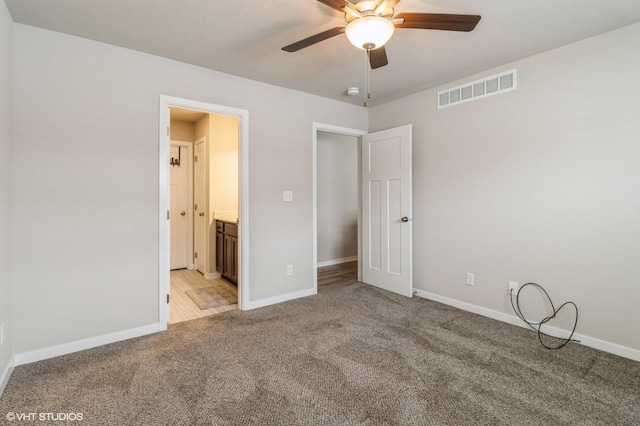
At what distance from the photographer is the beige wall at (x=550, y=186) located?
237 cm

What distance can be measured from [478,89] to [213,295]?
12.6 feet

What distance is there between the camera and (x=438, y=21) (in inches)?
69.0

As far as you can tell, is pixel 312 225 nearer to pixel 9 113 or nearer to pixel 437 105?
pixel 437 105

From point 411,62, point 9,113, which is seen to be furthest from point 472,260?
point 9,113

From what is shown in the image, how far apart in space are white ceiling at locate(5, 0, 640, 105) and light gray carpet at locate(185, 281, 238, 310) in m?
2.55

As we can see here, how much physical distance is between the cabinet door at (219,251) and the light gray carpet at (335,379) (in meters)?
1.51

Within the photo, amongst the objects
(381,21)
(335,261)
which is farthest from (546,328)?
(335,261)

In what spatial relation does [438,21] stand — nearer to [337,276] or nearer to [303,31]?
[303,31]

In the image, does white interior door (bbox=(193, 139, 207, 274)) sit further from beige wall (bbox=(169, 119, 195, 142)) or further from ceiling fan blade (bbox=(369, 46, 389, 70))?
ceiling fan blade (bbox=(369, 46, 389, 70))

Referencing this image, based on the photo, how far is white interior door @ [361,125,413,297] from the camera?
12.2 feet

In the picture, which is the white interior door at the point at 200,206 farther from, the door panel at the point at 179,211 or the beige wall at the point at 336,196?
the beige wall at the point at 336,196

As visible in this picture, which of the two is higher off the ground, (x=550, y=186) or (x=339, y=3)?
(x=339, y=3)

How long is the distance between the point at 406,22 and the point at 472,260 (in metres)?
2.48

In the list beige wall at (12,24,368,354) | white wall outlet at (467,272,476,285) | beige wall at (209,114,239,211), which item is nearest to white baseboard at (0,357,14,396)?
beige wall at (12,24,368,354)
